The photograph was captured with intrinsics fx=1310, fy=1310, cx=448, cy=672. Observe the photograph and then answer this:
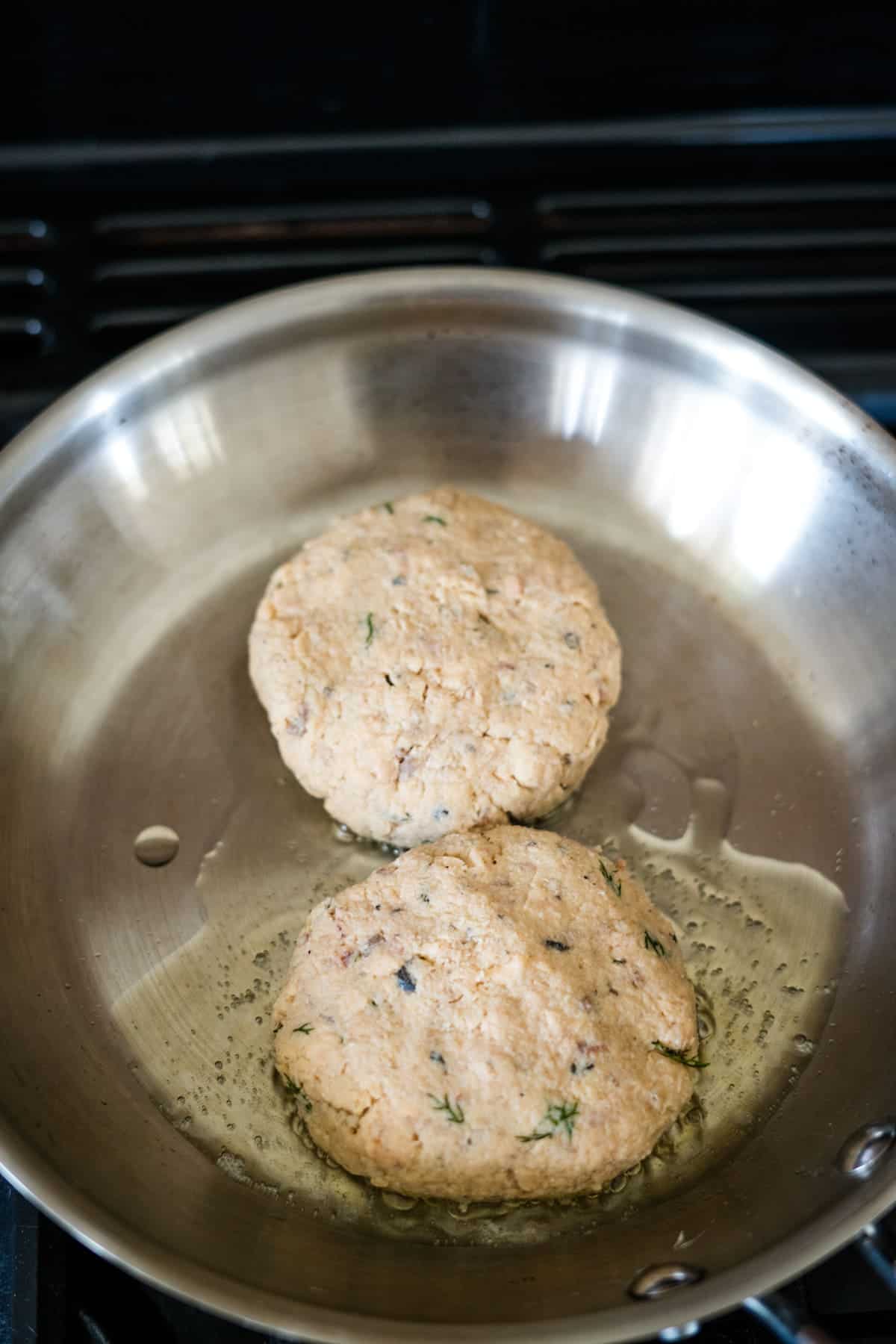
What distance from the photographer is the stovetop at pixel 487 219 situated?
1650 millimetres

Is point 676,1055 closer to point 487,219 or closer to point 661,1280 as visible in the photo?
point 661,1280

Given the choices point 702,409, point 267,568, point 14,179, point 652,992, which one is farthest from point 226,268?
point 652,992

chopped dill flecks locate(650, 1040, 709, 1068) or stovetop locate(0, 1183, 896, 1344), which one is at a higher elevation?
chopped dill flecks locate(650, 1040, 709, 1068)

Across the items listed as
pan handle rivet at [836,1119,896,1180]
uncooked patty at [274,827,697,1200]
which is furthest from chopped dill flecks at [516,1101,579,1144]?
pan handle rivet at [836,1119,896,1180]

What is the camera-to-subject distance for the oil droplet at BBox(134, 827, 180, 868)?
1.29m

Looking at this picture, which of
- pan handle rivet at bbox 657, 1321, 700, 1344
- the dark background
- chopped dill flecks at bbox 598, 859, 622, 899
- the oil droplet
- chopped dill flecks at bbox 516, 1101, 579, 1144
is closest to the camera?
pan handle rivet at bbox 657, 1321, 700, 1344

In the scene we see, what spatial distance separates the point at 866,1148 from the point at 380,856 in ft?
1.67

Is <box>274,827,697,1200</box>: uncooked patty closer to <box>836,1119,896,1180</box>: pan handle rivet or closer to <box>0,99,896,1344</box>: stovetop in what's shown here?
<box>836,1119,896,1180</box>: pan handle rivet

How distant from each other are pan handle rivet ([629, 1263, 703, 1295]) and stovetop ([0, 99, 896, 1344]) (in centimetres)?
103

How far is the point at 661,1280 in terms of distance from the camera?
100 centimetres

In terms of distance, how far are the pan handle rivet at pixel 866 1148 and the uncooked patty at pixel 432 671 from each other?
0.40 metres

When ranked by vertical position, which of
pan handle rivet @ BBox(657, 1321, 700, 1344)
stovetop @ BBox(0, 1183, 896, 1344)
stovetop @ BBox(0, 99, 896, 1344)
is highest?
stovetop @ BBox(0, 99, 896, 1344)

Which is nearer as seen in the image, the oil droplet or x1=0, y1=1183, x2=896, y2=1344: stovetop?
x1=0, y1=1183, x2=896, y2=1344: stovetop

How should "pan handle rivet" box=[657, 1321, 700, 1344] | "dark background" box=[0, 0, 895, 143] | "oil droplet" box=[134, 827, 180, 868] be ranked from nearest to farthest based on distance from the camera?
"pan handle rivet" box=[657, 1321, 700, 1344]
"oil droplet" box=[134, 827, 180, 868]
"dark background" box=[0, 0, 895, 143]
